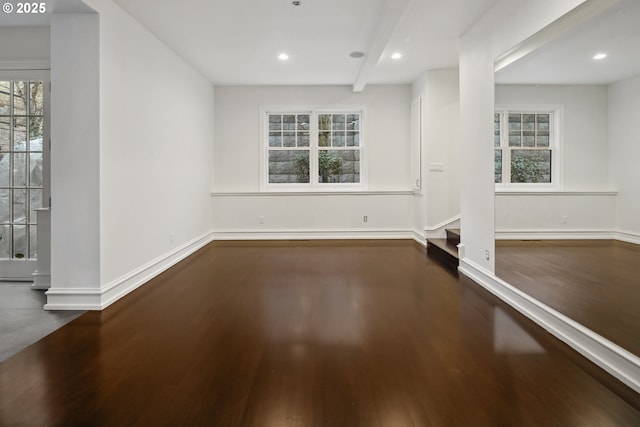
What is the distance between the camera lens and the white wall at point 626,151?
2102mm

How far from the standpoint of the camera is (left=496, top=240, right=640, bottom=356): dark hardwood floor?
210 cm

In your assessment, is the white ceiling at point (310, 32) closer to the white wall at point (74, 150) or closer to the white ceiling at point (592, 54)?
the white wall at point (74, 150)

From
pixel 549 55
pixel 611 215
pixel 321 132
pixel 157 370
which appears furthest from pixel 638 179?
pixel 321 132

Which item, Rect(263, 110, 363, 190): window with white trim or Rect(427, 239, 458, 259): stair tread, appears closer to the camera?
Rect(427, 239, 458, 259): stair tread

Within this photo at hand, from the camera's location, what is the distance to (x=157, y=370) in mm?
2162

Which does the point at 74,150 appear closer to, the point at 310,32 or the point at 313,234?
the point at 310,32

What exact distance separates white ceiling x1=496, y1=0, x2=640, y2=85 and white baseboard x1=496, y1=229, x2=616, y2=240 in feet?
3.04

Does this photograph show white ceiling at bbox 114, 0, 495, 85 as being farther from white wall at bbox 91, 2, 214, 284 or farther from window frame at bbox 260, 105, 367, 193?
window frame at bbox 260, 105, 367, 193

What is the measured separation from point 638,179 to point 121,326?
337cm

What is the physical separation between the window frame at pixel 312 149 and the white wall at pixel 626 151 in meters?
4.66

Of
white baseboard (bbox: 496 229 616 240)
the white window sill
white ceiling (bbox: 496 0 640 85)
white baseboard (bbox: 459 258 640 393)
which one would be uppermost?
white ceiling (bbox: 496 0 640 85)

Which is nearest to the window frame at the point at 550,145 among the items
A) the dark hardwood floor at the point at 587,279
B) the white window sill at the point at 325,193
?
the dark hardwood floor at the point at 587,279

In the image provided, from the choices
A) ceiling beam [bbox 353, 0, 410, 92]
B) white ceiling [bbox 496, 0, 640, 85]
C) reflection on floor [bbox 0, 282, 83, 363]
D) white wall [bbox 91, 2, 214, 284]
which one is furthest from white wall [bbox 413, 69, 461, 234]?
reflection on floor [bbox 0, 282, 83, 363]

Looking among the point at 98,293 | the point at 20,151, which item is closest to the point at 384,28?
the point at 98,293
